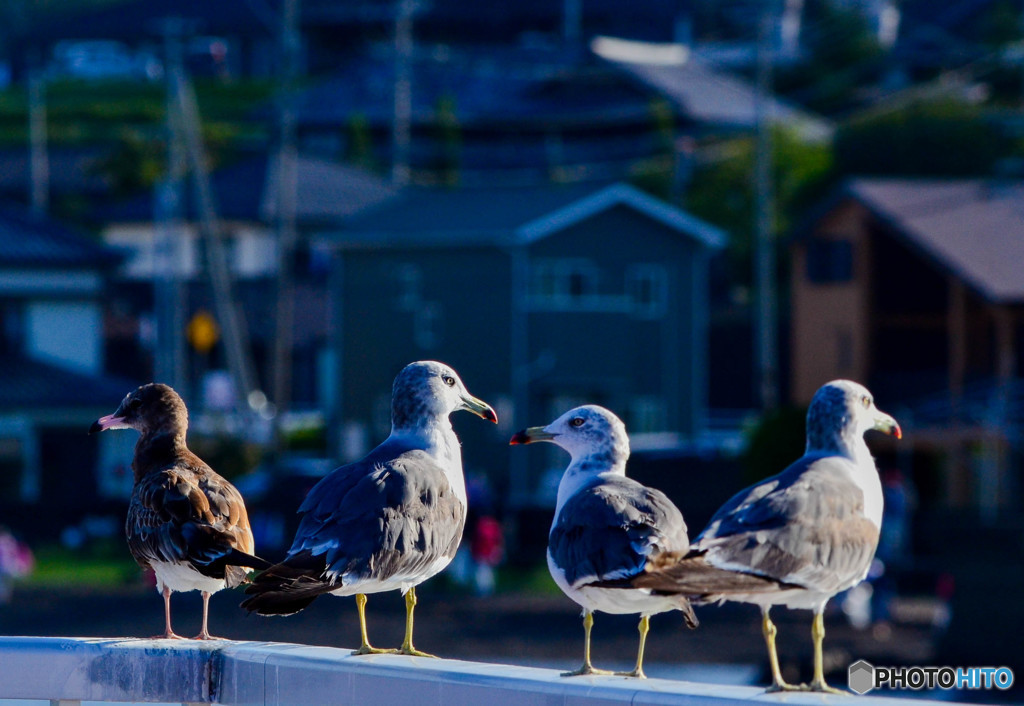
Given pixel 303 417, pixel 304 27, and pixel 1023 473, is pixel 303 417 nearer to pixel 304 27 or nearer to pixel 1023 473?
pixel 1023 473

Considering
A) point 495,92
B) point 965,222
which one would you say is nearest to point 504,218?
point 965,222

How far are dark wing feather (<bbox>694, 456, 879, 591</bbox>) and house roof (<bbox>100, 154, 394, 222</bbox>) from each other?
1729 inches

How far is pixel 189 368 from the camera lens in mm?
47594

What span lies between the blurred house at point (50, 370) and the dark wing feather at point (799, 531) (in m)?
29.2

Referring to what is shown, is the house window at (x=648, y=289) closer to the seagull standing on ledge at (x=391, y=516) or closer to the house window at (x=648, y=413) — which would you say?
the house window at (x=648, y=413)

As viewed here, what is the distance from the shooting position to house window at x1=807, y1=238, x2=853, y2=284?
113 feet

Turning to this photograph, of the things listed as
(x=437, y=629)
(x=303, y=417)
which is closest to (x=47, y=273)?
(x=303, y=417)

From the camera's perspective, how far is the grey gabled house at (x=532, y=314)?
119 feet

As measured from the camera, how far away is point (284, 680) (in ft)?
16.5

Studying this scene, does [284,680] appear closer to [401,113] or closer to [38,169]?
[401,113]

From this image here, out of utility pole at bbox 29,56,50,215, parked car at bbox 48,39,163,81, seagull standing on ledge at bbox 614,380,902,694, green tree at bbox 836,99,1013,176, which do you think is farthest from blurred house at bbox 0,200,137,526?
parked car at bbox 48,39,163,81

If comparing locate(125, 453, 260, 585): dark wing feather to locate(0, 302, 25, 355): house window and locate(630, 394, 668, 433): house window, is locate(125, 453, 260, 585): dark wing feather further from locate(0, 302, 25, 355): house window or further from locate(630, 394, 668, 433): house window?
locate(0, 302, 25, 355): house window

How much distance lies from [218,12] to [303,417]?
31.2 meters

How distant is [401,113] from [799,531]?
4798cm
